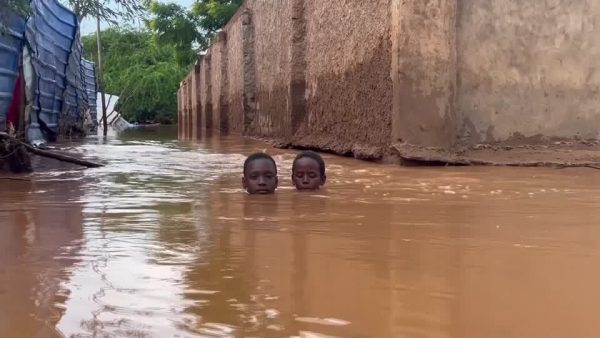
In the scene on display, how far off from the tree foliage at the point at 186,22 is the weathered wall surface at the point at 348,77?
21.4 metres

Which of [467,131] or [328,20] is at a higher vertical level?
[328,20]

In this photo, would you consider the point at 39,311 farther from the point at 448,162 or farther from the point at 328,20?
the point at 328,20

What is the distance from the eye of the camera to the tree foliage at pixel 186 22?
Answer: 101 ft

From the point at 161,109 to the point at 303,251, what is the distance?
44.9 metres

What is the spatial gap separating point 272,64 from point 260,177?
788 centimetres

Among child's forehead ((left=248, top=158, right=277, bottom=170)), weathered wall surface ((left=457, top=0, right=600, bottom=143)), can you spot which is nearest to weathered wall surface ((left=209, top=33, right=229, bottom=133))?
weathered wall surface ((left=457, top=0, right=600, bottom=143))

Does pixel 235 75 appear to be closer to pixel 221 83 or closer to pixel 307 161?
pixel 221 83

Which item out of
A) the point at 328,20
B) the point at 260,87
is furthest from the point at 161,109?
the point at 328,20

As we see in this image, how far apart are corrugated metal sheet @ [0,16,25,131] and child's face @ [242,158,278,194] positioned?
3.46 m

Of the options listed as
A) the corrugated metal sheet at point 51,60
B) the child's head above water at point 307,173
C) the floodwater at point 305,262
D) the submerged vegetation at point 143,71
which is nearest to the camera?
the floodwater at point 305,262

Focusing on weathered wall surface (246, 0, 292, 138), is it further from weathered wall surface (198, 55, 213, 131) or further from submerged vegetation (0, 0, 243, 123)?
submerged vegetation (0, 0, 243, 123)

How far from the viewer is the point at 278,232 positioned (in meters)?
3.14

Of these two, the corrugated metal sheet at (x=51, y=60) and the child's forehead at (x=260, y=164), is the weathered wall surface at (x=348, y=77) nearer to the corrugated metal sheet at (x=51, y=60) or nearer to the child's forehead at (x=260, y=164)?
the child's forehead at (x=260, y=164)

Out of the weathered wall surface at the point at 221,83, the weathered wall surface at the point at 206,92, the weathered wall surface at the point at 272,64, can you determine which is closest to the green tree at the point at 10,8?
the weathered wall surface at the point at 272,64
